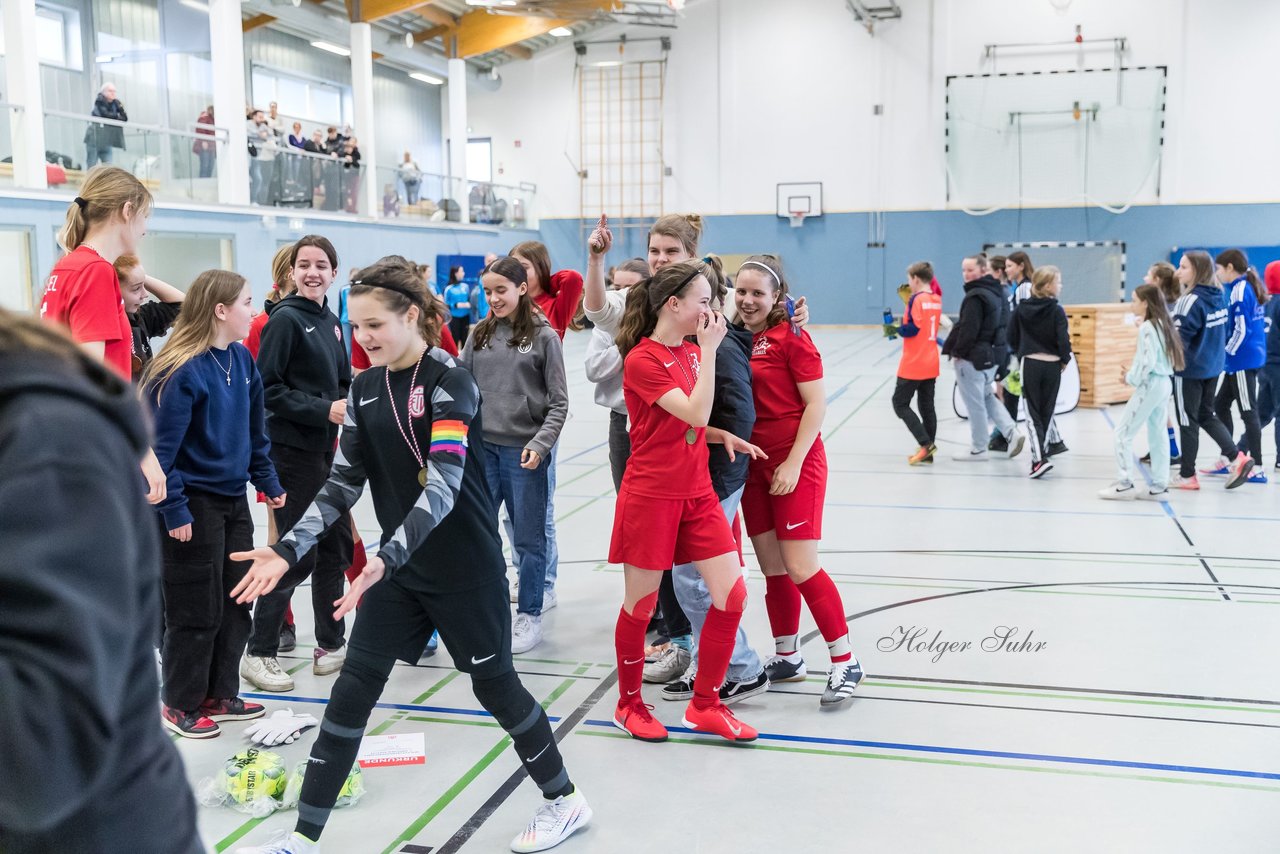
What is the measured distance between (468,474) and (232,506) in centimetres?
133

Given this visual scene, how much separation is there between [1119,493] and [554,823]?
603 cm

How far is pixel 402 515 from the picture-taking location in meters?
2.89

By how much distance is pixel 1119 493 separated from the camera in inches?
306

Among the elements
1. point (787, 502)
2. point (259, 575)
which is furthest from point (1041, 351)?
point (259, 575)

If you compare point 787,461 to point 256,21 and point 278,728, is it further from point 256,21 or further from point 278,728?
point 256,21

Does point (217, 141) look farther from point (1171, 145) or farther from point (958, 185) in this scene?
point (1171, 145)

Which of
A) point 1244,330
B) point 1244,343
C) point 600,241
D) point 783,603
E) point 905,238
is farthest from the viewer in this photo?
point 905,238

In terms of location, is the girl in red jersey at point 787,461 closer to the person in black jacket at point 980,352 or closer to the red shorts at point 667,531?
the red shorts at point 667,531

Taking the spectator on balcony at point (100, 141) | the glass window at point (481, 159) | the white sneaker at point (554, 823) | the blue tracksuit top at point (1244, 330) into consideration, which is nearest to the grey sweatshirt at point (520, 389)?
the white sneaker at point (554, 823)

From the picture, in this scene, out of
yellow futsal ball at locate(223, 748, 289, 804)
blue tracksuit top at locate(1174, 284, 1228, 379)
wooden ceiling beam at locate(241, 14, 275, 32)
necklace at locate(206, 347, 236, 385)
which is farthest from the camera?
wooden ceiling beam at locate(241, 14, 275, 32)

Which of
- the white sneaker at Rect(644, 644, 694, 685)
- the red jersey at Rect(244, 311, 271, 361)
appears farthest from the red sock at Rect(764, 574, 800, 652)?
the red jersey at Rect(244, 311, 271, 361)

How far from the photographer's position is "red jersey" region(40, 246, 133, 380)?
11.0ft

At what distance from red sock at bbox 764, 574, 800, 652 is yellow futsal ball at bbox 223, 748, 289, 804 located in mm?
1781

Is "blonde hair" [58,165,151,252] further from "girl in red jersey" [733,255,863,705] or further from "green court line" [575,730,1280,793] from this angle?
"green court line" [575,730,1280,793]
